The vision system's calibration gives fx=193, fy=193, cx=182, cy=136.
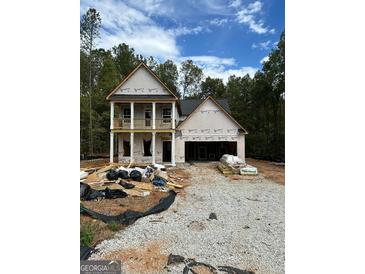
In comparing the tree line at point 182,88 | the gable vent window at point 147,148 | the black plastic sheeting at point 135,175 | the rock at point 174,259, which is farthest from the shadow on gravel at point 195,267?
the gable vent window at point 147,148

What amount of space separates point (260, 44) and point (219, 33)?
73cm

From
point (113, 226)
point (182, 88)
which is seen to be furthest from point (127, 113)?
point (113, 226)

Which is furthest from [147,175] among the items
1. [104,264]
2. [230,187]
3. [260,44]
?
[260,44]

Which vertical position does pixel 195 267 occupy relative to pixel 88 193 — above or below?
below

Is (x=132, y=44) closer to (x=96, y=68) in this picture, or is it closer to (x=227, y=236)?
(x=96, y=68)

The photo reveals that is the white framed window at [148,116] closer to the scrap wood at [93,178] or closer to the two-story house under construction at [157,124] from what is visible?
the two-story house under construction at [157,124]

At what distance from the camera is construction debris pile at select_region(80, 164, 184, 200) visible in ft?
14.3

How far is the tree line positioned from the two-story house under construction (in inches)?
18.8

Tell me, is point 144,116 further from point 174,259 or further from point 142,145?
point 174,259

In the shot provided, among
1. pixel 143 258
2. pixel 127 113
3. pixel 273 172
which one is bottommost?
pixel 143 258

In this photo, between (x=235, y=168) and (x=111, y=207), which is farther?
(x=235, y=168)

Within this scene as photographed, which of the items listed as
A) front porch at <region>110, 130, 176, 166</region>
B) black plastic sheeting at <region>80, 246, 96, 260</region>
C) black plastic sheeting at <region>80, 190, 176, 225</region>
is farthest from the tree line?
black plastic sheeting at <region>80, 246, 96, 260</region>
